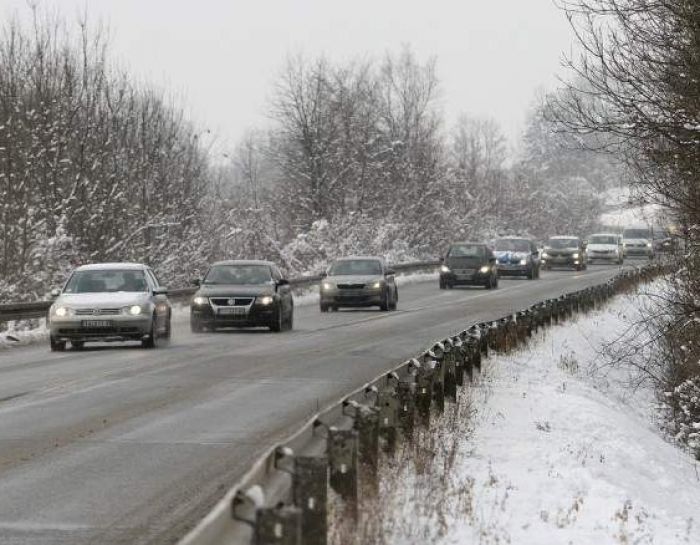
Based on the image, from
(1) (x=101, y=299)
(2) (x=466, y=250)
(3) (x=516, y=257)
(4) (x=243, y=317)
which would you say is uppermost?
(2) (x=466, y=250)

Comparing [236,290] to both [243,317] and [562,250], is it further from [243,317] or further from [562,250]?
[562,250]

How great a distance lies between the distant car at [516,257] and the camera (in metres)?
Result: 57.0

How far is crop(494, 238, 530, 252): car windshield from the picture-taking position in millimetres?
57531

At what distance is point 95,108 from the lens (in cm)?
3675

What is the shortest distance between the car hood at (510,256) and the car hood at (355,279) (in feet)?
69.9

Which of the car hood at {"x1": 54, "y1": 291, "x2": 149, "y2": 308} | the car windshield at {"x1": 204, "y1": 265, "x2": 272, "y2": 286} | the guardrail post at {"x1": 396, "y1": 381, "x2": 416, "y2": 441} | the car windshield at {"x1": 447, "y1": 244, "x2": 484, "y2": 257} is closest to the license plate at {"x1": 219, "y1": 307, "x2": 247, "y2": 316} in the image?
the car windshield at {"x1": 204, "y1": 265, "x2": 272, "y2": 286}

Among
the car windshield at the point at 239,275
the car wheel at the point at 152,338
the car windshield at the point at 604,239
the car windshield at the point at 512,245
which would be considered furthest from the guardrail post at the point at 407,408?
the car windshield at the point at 604,239

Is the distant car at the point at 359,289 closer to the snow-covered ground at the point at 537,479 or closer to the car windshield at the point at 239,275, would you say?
the car windshield at the point at 239,275

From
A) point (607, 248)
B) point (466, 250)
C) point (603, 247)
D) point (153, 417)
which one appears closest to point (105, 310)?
point (153, 417)

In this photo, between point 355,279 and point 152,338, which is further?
point 355,279

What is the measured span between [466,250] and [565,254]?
58.7ft

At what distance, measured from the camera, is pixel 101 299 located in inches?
910

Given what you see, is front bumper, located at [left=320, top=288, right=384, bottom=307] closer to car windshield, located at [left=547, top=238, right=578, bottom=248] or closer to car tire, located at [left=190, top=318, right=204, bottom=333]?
car tire, located at [left=190, top=318, right=204, bottom=333]

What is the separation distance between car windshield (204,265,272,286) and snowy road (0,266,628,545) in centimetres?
132
